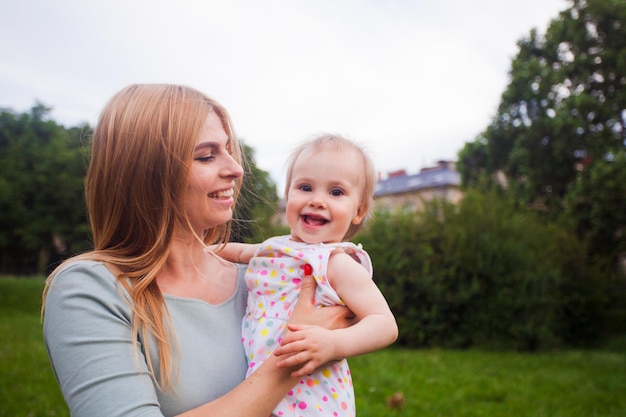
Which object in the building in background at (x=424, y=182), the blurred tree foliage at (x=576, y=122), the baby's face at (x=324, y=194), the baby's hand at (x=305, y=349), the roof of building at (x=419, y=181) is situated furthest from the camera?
the roof of building at (x=419, y=181)

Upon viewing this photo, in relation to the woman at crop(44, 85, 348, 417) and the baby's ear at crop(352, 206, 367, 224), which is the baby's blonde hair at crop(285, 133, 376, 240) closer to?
the baby's ear at crop(352, 206, 367, 224)

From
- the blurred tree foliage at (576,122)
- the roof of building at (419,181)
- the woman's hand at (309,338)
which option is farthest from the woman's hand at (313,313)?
the roof of building at (419,181)

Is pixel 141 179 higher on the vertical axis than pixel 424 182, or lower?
lower

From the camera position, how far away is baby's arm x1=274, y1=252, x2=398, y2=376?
5.71 feet

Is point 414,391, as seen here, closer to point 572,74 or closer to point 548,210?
point 548,210

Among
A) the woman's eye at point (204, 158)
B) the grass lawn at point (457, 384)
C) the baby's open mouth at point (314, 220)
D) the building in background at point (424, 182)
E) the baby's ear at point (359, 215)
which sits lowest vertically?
the grass lawn at point (457, 384)

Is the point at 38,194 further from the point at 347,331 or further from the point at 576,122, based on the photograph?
the point at 347,331

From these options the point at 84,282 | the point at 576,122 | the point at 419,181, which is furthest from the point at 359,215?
the point at 419,181

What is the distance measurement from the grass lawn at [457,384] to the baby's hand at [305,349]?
4124mm

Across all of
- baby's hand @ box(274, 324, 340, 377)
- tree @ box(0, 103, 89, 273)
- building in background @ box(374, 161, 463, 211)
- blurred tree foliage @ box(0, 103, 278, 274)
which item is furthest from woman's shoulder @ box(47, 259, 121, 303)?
building in background @ box(374, 161, 463, 211)

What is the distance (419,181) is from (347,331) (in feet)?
136

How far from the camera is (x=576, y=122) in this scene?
18547mm

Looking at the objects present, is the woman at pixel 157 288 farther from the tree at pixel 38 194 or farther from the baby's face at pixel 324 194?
the tree at pixel 38 194

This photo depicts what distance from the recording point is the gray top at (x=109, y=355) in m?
1.54
